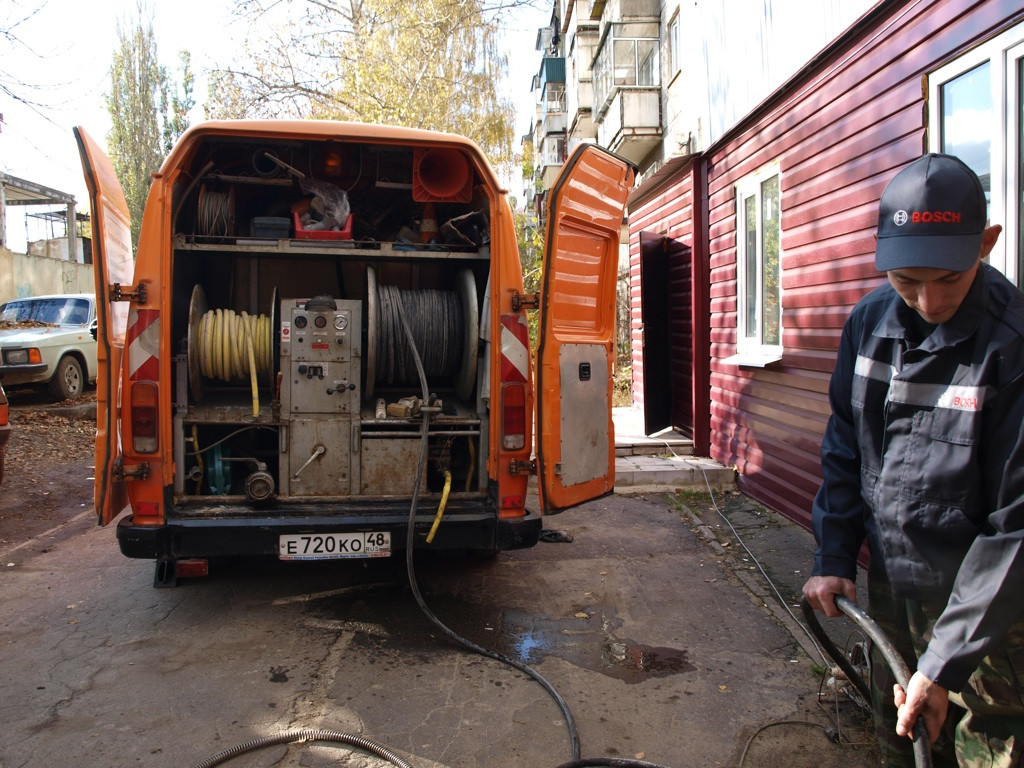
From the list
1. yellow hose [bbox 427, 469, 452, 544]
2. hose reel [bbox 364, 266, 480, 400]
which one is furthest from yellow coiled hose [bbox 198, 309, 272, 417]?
yellow hose [bbox 427, 469, 452, 544]

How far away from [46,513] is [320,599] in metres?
3.83

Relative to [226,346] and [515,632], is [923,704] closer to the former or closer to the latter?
[515,632]

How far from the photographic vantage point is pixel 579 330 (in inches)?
185

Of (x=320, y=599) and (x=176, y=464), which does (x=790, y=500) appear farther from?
(x=176, y=464)

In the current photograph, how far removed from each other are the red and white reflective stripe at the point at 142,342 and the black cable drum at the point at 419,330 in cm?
128

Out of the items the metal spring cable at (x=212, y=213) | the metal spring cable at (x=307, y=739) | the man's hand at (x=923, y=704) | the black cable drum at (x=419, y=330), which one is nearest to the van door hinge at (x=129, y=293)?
the metal spring cable at (x=212, y=213)

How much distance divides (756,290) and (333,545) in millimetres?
4922

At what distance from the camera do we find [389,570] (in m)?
5.34

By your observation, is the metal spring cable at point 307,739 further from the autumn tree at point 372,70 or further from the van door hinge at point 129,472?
the autumn tree at point 372,70

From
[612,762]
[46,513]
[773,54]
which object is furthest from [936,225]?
[46,513]

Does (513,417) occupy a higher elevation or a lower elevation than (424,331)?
lower

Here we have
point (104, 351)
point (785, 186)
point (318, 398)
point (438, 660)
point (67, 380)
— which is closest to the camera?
point (438, 660)

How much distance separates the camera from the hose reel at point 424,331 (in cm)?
480

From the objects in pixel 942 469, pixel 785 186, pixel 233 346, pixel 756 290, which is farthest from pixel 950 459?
pixel 756 290
